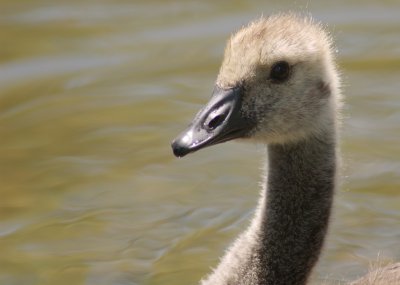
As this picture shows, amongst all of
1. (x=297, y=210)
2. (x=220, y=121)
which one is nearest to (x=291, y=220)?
(x=297, y=210)

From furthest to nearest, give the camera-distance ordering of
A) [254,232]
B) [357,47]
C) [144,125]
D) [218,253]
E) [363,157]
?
1. [357,47]
2. [144,125]
3. [363,157]
4. [218,253]
5. [254,232]

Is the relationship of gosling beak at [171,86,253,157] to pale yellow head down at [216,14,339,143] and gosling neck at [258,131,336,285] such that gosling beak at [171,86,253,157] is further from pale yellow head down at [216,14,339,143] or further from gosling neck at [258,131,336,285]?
gosling neck at [258,131,336,285]

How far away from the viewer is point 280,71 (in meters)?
5.76

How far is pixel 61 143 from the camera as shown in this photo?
813 centimetres

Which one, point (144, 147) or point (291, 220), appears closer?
point (291, 220)

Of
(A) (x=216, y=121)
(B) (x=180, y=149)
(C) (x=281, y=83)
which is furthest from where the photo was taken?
(C) (x=281, y=83)

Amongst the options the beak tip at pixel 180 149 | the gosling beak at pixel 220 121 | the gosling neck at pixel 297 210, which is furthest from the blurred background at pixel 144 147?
the beak tip at pixel 180 149

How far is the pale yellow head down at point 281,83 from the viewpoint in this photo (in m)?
5.73

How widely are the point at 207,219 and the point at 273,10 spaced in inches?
99.0

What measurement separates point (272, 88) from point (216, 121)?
0.98ft

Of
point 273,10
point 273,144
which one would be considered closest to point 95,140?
point 273,10

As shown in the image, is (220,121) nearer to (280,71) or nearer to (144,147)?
(280,71)

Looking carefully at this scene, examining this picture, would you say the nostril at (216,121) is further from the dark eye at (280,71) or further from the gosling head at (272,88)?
the dark eye at (280,71)

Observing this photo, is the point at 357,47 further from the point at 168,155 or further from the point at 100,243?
the point at 100,243
